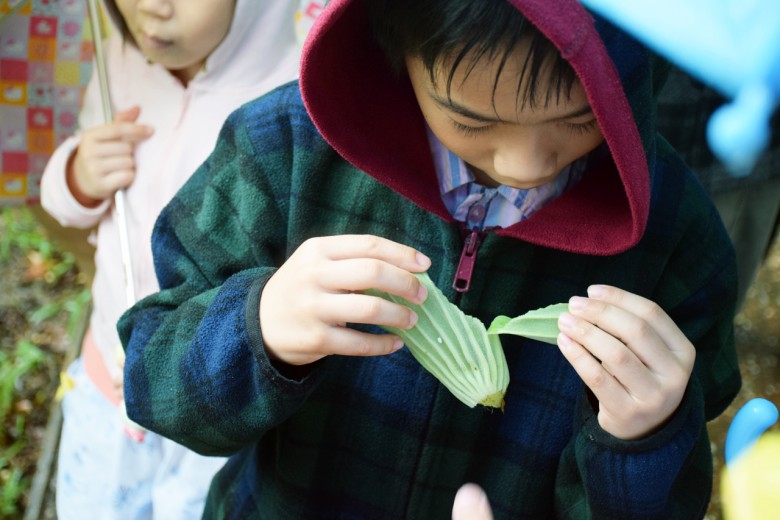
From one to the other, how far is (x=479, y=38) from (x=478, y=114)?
0.09m

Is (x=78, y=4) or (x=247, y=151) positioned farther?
(x=78, y=4)

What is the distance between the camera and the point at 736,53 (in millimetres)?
493

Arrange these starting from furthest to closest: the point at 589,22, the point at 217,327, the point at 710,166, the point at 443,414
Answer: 1. the point at 710,166
2. the point at 443,414
3. the point at 217,327
4. the point at 589,22

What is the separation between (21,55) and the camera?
1736 millimetres

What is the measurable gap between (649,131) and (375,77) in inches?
13.8

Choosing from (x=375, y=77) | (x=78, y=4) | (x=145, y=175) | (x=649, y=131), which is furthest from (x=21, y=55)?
(x=649, y=131)

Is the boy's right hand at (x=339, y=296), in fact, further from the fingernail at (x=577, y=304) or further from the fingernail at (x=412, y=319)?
the fingernail at (x=577, y=304)

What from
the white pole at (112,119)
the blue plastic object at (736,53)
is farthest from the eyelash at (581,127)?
the white pole at (112,119)

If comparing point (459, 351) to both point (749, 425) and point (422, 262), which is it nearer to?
point (422, 262)

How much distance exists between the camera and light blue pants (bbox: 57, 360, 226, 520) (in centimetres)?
156

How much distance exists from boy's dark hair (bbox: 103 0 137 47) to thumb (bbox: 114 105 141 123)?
130mm

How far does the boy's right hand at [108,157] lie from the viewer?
1.61 m

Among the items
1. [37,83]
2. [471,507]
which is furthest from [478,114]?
[37,83]

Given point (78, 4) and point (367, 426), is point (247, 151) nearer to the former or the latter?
point (367, 426)
